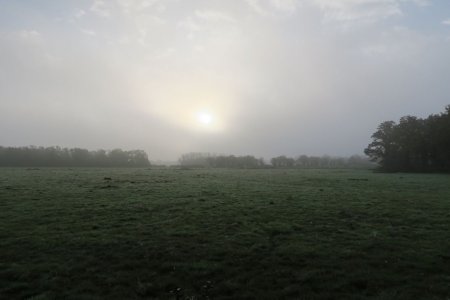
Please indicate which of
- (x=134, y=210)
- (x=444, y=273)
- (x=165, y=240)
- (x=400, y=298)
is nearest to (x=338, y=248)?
(x=444, y=273)

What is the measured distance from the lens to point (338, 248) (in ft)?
42.7

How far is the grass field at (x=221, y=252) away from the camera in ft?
30.6

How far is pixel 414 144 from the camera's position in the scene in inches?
3659

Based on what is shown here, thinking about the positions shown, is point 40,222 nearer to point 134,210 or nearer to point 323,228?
point 134,210

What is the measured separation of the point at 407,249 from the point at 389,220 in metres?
5.98

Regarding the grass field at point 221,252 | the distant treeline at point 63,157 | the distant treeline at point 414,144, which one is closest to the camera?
the grass field at point 221,252

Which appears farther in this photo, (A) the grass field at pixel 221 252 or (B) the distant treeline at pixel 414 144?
(B) the distant treeline at pixel 414 144

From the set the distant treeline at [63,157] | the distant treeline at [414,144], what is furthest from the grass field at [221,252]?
the distant treeline at [63,157]

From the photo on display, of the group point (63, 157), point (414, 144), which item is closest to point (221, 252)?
point (414, 144)

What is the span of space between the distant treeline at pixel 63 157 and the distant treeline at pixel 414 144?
111 m

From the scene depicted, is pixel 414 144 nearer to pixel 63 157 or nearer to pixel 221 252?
pixel 221 252

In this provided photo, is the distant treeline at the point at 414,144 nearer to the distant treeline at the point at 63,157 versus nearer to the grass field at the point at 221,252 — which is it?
the grass field at the point at 221,252

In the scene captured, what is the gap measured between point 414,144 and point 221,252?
318 ft

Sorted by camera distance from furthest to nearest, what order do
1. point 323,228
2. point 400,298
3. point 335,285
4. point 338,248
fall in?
point 323,228, point 338,248, point 335,285, point 400,298
